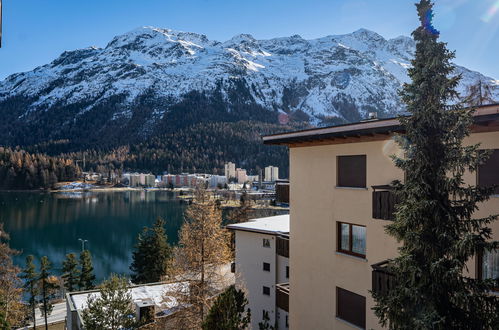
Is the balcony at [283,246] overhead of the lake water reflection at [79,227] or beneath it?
overhead

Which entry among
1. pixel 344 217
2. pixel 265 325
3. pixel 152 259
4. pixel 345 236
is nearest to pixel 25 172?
pixel 152 259

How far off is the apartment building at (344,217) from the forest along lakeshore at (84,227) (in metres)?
35.0

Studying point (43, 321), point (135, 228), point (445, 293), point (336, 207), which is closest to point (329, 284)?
point (336, 207)

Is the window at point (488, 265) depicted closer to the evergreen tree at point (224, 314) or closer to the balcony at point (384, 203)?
the balcony at point (384, 203)

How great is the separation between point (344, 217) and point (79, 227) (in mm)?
85276

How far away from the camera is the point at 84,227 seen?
85625mm

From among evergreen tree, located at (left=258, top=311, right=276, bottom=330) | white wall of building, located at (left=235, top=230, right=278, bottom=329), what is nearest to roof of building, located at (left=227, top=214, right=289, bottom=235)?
white wall of building, located at (left=235, top=230, right=278, bottom=329)

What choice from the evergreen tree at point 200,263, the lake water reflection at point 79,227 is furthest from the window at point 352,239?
the lake water reflection at point 79,227

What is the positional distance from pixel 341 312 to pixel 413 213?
20.8ft

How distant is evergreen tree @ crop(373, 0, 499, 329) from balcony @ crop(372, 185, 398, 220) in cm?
242

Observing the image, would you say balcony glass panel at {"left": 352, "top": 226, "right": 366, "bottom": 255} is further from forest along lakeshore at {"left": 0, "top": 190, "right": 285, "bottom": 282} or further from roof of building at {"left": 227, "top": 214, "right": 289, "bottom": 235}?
forest along lakeshore at {"left": 0, "top": 190, "right": 285, "bottom": 282}

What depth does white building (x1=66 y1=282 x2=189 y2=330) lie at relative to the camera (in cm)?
1861

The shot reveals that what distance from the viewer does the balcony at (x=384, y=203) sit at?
29.3ft

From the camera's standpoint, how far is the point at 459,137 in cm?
626
